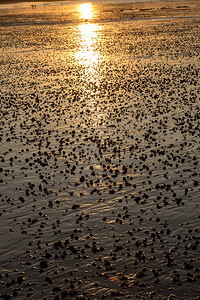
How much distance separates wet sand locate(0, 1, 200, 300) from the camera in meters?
11.1

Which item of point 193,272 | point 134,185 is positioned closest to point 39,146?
point 134,185

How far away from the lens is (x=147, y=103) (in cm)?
3019

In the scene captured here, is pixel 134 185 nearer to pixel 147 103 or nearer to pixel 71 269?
pixel 71 269

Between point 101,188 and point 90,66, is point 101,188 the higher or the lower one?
the lower one

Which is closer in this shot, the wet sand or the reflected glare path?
the wet sand

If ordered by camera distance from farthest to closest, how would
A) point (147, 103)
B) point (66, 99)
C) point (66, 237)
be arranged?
point (66, 99)
point (147, 103)
point (66, 237)

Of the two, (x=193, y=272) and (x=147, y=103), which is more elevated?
A: (x=147, y=103)

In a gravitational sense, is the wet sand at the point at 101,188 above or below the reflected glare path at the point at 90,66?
below

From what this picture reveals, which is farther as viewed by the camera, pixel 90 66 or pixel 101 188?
pixel 90 66

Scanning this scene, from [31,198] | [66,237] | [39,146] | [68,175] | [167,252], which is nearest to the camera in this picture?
[167,252]

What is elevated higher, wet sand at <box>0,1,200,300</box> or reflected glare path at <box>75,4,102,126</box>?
reflected glare path at <box>75,4,102,126</box>

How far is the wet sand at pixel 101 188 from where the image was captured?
36.5ft

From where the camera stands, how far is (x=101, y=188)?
16.5 meters

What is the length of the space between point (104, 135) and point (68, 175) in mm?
5974
